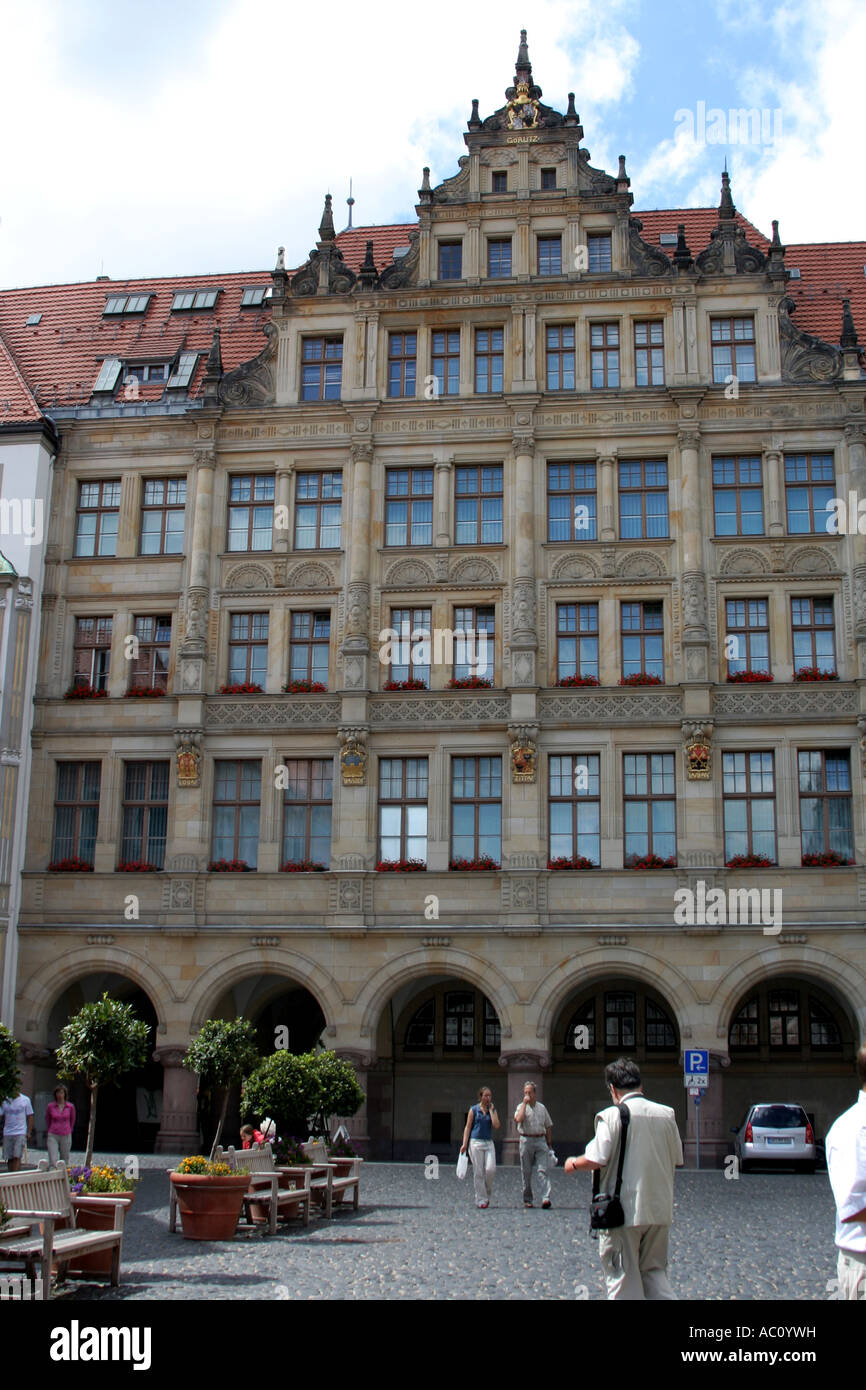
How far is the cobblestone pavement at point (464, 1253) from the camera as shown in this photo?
12148 millimetres

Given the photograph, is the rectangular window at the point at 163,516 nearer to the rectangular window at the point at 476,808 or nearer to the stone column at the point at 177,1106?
the rectangular window at the point at 476,808

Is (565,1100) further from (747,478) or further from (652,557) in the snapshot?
(747,478)

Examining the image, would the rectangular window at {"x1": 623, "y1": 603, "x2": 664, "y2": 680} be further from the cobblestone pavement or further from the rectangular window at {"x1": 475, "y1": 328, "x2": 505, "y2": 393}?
the cobblestone pavement

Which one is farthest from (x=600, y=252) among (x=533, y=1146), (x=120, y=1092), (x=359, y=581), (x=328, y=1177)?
(x=328, y=1177)

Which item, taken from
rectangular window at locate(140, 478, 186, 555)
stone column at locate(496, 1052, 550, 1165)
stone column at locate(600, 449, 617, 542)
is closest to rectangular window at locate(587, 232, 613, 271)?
stone column at locate(600, 449, 617, 542)

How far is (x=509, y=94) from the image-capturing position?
33.9 m

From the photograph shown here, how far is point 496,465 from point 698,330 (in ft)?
16.9

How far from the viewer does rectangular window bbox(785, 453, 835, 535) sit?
101ft

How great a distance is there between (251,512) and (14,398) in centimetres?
639

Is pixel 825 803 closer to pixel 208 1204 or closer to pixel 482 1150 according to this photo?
pixel 482 1150

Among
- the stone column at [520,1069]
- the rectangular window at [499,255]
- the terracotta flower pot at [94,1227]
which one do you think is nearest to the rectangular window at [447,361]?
the rectangular window at [499,255]

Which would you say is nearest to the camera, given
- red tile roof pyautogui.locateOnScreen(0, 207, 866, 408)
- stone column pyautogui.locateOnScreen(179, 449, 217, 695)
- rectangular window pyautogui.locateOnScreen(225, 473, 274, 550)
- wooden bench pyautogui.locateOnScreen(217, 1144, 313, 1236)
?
wooden bench pyautogui.locateOnScreen(217, 1144, 313, 1236)

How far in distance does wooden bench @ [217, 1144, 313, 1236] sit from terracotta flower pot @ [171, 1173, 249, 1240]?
470 mm
